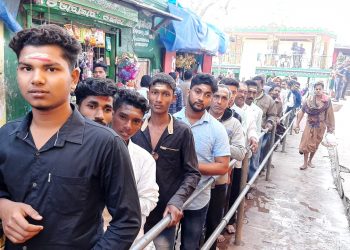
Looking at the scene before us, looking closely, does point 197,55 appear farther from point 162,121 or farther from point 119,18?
point 162,121

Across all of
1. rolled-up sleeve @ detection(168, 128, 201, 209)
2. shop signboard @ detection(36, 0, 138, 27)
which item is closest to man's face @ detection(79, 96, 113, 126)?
rolled-up sleeve @ detection(168, 128, 201, 209)

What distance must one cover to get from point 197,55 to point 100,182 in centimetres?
1129

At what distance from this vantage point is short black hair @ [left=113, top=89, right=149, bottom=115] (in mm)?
2049

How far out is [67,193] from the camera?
3.81 ft

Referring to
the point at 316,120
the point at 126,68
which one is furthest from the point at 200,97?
the point at 316,120

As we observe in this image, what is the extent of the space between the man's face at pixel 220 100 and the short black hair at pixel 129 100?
136 cm

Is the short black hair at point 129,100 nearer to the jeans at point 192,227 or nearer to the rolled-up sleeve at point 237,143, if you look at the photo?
the jeans at point 192,227

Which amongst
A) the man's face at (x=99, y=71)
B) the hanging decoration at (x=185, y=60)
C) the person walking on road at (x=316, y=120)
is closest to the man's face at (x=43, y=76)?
the man's face at (x=99, y=71)

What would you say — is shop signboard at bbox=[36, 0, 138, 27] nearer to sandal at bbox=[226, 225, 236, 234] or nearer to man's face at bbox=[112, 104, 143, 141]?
man's face at bbox=[112, 104, 143, 141]

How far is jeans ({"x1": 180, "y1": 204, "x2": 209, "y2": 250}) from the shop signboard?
282 cm

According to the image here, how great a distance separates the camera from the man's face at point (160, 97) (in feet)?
7.88

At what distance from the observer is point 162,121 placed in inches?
93.2

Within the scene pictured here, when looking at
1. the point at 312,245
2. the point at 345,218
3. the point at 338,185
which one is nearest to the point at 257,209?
the point at 312,245

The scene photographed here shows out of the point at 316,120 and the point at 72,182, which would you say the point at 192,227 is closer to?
the point at 72,182
